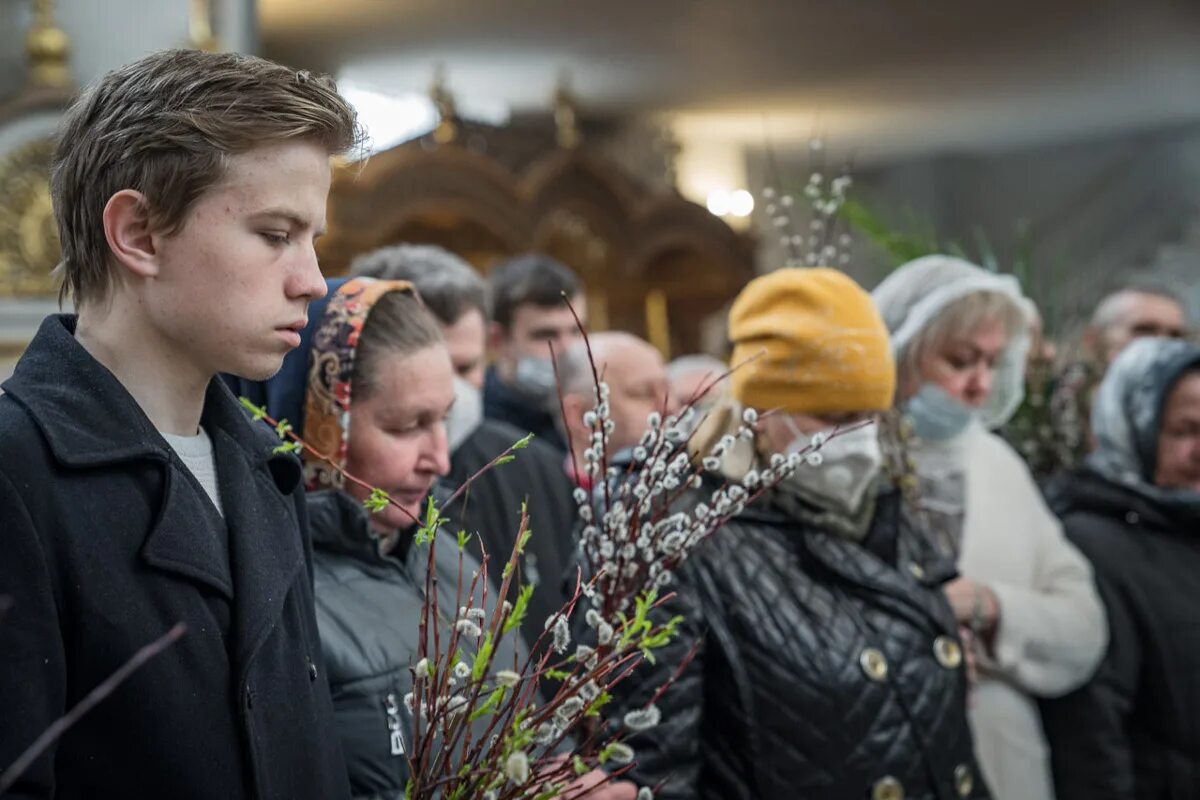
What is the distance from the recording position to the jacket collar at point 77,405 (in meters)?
1.25

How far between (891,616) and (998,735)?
827 millimetres

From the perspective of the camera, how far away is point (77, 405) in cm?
128

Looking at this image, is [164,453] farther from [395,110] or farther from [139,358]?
[395,110]

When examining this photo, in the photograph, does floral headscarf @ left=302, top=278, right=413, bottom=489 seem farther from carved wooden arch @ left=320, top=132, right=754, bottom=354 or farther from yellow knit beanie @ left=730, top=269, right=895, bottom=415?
carved wooden arch @ left=320, top=132, right=754, bottom=354

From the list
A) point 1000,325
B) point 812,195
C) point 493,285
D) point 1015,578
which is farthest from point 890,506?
point 493,285

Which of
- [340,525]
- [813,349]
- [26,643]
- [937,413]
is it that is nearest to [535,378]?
[937,413]

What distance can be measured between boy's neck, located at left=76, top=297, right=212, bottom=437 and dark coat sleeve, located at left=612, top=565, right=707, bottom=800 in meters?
0.87

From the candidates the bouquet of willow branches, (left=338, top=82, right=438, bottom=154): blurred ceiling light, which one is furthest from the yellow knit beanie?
(left=338, top=82, right=438, bottom=154): blurred ceiling light

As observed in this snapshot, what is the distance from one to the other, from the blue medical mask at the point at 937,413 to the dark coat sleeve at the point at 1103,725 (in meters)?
0.49

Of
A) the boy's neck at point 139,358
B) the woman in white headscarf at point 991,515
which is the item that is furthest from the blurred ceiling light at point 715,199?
the boy's neck at point 139,358

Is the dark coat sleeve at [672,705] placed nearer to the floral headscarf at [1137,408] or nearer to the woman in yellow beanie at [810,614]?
the woman in yellow beanie at [810,614]

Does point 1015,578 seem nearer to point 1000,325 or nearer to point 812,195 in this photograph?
point 1000,325

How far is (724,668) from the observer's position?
6.92ft

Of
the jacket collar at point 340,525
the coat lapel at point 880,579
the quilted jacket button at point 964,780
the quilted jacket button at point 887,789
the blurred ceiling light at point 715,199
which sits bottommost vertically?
the quilted jacket button at point 964,780
